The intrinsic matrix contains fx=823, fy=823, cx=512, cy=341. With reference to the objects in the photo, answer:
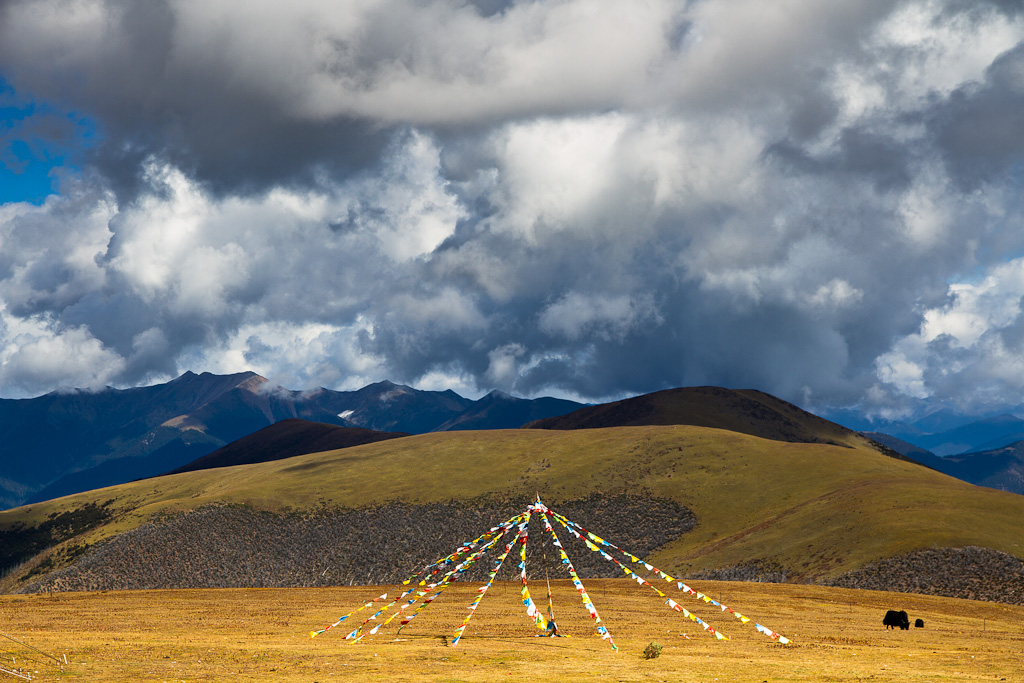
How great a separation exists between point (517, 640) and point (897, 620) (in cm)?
2253

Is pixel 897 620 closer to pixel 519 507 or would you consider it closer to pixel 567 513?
pixel 567 513

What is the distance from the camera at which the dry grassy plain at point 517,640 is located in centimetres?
2584

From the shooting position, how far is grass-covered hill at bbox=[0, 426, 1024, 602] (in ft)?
268

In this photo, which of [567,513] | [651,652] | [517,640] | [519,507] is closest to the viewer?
[651,652]

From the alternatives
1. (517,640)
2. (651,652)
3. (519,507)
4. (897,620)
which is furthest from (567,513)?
(651,652)

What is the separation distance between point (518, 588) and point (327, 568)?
3522 centimetres

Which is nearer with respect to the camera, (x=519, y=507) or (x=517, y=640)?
(x=517, y=640)

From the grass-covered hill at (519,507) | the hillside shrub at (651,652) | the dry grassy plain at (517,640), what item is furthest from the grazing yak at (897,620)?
the grass-covered hill at (519,507)

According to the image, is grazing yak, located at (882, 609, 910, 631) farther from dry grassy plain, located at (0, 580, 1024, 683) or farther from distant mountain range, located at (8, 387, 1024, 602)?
distant mountain range, located at (8, 387, 1024, 602)

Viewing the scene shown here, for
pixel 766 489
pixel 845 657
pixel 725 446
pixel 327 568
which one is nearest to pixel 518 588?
pixel 327 568

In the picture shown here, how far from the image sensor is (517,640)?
1411 inches

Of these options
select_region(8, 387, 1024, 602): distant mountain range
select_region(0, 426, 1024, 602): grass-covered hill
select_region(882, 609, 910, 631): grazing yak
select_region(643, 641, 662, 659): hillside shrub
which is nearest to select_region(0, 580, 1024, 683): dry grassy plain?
select_region(643, 641, 662, 659): hillside shrub

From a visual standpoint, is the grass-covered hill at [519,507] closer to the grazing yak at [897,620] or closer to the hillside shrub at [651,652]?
the grazing yak at [897,620]

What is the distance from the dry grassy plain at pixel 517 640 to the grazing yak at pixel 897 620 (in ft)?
1.92
